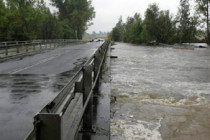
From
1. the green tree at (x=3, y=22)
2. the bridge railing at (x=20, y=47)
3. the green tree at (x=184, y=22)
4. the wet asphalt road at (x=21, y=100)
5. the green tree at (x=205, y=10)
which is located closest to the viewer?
the wet asphalt road at (x=21, y=100)

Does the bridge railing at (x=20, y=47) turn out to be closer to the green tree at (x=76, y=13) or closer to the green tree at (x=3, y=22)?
the green tree at (x=3, y=22)

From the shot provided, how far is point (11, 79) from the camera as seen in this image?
1137cm

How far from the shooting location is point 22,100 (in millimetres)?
7555

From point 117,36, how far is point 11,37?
362ft

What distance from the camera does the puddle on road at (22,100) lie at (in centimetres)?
523

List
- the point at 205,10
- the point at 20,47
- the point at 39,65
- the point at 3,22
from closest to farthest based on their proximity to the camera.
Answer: the point at 39,65
the point at 20,47
the point at 3,22
the point at 205,10

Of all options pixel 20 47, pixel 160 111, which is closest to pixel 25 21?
pixel 20 47

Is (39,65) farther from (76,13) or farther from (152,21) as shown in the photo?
(76,13)

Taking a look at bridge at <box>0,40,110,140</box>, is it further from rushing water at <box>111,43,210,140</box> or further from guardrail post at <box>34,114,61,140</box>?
rushing water at <box>111,43,210,140</box>

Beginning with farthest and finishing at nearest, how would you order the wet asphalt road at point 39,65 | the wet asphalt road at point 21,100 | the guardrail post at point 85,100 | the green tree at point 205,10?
the green tree at point 205,10, the wet asphalt road at point 39,65, the wet asphalt road at point 21,100, the guardrail post at point 85,100

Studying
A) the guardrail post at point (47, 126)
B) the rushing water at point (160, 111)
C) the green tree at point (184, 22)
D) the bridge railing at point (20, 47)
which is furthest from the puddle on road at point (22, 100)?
the green tree at point (184, 22)

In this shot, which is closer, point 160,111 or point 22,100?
point 160,111

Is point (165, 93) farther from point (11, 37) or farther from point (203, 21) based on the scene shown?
point (203, 21)

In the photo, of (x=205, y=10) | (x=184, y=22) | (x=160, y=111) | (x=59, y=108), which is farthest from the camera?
(x=184, y=22)
